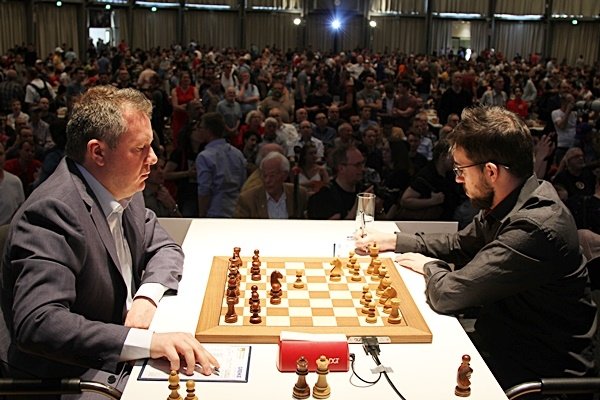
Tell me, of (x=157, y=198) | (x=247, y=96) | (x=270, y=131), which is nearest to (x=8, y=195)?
(x=157, y=198)

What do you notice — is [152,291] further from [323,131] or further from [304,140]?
[323,131]

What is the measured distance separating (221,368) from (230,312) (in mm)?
267

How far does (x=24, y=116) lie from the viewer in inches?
287

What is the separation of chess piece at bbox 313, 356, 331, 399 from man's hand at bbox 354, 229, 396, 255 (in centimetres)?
108

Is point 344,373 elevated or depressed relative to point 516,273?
depressed

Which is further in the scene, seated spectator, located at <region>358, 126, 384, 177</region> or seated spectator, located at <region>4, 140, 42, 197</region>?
seated spectator, located at <region>358, 126, 384, 177</region>

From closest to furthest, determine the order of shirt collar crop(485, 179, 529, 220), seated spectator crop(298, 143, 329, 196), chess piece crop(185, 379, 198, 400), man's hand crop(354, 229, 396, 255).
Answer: chess piece crop(185, 379, 198, 400)
shirt collar crop(485, 179, 529, 220)
man's hand crop(354, 229, 396, 255)
seated spectator crop(298, 143, 329, 196)

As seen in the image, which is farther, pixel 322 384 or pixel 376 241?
pixel 376 241

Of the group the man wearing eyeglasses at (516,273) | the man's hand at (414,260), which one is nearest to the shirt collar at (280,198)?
the man's hand at (414,260)

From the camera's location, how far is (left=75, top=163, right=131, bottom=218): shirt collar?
7.08 feet

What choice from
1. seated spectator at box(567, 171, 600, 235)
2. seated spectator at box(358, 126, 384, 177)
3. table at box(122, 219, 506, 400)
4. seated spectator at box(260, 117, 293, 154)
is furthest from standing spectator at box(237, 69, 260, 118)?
table at box(122, 219, 506, 400)

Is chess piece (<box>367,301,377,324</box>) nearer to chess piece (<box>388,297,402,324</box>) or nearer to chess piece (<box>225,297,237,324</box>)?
chess piece (<box>388,297,402,324</box>)

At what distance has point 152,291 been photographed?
7.10ft

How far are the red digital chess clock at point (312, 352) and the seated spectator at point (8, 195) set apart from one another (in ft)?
10.6
